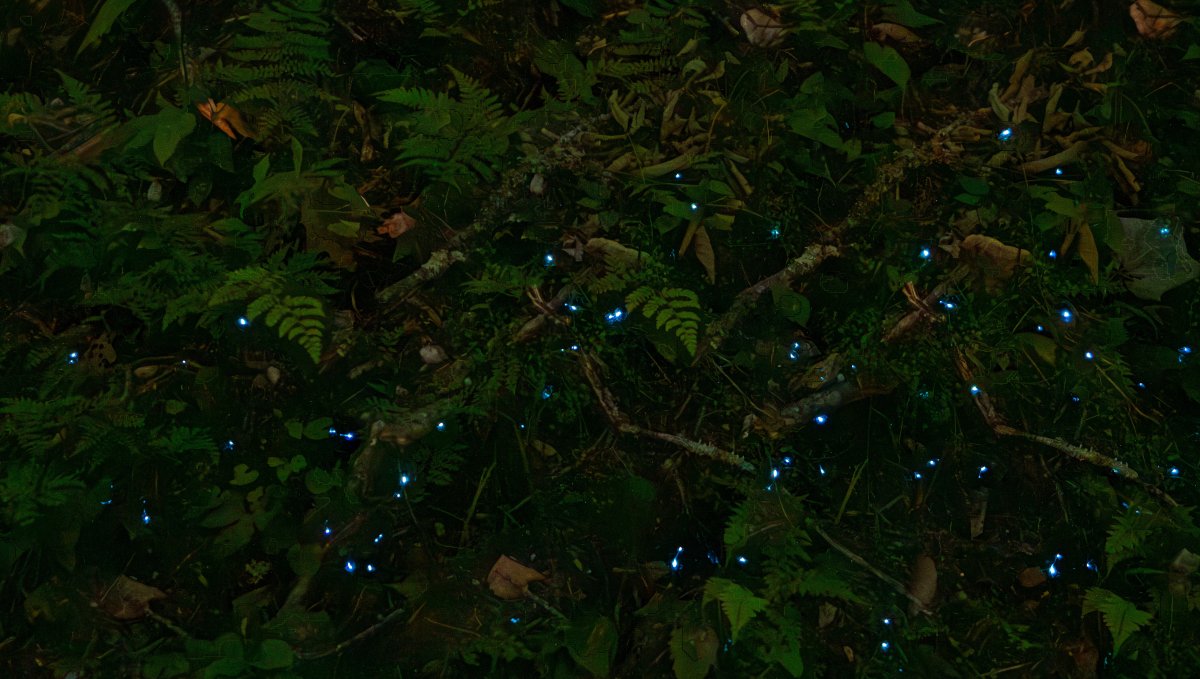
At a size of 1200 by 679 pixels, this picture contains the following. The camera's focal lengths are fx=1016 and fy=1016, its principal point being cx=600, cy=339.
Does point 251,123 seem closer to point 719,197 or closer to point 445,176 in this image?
point 445,176

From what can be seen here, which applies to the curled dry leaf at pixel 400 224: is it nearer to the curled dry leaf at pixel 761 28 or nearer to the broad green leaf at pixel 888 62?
the curled dry leaf at pixel 761 28

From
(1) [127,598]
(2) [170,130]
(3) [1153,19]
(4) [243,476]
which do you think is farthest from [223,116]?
(3) [1153,19]

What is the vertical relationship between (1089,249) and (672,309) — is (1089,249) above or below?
below

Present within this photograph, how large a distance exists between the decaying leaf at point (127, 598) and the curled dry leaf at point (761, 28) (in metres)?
2.70

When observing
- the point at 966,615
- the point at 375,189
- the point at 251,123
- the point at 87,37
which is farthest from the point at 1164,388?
the point at 87,37

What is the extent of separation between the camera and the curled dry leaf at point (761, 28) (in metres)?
3.42

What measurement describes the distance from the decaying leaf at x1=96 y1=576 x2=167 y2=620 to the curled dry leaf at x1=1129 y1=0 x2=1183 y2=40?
3.83 meters

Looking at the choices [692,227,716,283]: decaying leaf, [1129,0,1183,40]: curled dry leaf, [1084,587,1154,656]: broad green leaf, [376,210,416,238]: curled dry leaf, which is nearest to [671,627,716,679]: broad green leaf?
[692,227,716,283]: decaying leaf

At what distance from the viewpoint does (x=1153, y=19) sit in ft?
11.5

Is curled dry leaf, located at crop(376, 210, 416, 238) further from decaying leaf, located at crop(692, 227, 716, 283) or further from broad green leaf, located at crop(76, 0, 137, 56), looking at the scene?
broad green leaf, located at crop(76, 0, 137, 56)

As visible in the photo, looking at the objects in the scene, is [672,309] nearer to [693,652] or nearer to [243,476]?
[693,652]

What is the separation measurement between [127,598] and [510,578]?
1.26 m

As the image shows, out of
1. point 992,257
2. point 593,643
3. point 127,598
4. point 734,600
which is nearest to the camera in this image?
point 734,600

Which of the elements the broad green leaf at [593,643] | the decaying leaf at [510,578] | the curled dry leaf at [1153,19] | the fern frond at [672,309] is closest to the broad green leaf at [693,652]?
the broad green leaf at [593,643]
